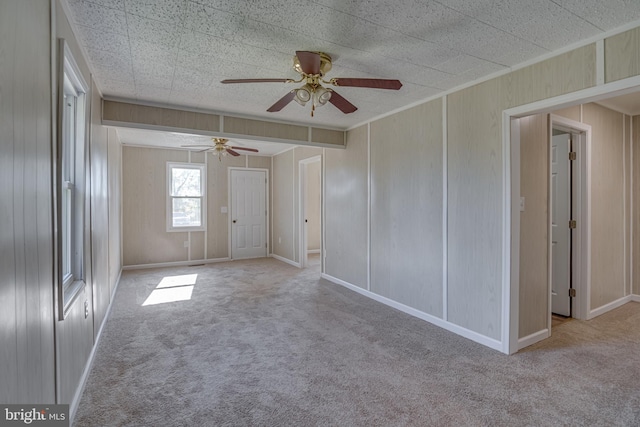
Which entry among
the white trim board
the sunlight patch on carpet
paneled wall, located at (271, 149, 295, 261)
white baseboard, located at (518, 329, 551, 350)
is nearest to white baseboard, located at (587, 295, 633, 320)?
the white trim board

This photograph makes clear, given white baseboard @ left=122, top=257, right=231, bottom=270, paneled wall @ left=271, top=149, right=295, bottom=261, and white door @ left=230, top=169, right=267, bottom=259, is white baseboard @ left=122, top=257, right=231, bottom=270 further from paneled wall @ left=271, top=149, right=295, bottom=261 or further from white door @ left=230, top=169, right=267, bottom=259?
paneled wall @ left=271, top=149, right=295, bottom=261

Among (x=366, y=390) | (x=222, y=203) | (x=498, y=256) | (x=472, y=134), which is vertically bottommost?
(x=366, y=390)

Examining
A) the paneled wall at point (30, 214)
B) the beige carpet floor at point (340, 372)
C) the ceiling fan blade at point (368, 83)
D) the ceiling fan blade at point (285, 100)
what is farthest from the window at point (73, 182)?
the ceiling fan blade at point (368, 83)

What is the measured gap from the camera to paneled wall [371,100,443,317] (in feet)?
11.4

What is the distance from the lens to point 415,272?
3.73 metres

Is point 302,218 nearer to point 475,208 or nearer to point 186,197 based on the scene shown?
point 186,197

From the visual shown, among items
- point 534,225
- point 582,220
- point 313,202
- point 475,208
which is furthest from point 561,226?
point 313,202

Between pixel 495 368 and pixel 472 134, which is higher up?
pixel 472 134

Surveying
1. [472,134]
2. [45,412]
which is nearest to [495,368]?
[472,134]

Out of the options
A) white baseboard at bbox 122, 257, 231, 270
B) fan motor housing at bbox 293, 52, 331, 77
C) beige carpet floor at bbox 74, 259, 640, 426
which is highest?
fan motor housing at bbox 293, 52, 331, 77

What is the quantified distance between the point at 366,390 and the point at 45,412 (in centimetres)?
179

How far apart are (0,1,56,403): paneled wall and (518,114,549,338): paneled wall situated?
10.9 feet

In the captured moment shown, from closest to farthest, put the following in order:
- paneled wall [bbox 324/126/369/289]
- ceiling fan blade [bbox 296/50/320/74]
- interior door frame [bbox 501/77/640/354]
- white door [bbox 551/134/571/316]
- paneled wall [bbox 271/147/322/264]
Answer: ceiling fan blade [bbox 296/50/320/74]
interior door frame [bbox 501/77/640/354]
white door [bbox 551/134/571/316]
paneled wall [bbox 324/126/369/289]
paneled wall [bbox 271/147/322/264]

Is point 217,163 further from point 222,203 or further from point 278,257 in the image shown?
point 278,257
